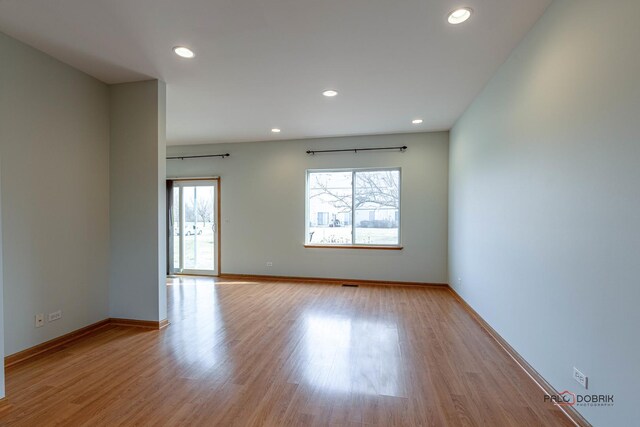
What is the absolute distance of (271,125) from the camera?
4.65 metres

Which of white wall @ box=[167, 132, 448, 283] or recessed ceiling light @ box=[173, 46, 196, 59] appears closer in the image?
recessed ceiling light @ box=[173, 46, 196, 59]

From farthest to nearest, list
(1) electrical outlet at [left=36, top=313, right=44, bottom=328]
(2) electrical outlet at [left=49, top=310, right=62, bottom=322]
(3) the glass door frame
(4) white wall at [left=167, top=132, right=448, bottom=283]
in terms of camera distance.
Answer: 1. (3) the glass door frame
2. (4) white wall at [left=167, top=132, right=448, bottom=283]
3. (2) electrical outlet at [left=49, top=310, right=62, bottom=322]
4. (1) electrical outlet at [left=36, top=313, right=44, bottom=328]

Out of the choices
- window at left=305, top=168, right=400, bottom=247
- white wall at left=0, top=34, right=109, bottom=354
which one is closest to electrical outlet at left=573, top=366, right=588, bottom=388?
window at left=305, top=168, right=400, bottom=247

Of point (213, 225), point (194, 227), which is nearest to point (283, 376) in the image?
point (213, 225)

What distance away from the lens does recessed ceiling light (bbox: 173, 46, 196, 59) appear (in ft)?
8.07

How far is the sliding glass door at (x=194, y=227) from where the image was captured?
593 cm

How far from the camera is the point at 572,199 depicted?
5.67 ft

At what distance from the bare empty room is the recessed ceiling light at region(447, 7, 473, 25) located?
23 mm

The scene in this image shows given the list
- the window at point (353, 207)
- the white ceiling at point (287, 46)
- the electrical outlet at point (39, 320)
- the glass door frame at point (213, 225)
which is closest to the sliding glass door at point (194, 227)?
the glass door frame at point (213, 225)

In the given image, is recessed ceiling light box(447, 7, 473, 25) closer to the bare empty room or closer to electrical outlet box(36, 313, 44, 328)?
the bare empty room

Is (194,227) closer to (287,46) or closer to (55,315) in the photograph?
(55,315)

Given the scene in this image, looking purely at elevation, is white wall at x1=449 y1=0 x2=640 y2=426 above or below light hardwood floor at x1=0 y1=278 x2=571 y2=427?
above

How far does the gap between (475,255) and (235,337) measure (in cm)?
301

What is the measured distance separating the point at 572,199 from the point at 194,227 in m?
6.00
